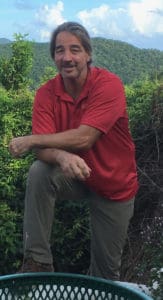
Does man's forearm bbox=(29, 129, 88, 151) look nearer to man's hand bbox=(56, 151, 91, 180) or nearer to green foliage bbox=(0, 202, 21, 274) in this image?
man's hand bbox=(56, 151, 91, 180)

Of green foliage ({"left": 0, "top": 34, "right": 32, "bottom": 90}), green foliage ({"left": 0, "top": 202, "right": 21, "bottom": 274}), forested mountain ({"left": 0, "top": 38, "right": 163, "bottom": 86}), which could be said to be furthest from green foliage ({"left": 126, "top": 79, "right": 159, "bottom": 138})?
forested mountain ({"left": 0, "top": 38, "right": 163, "bottom": 86})

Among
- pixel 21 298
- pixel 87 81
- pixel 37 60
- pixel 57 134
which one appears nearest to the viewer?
pixel 21 298

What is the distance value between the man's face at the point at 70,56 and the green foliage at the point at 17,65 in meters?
2.15

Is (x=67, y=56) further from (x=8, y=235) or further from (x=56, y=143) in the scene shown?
(x=8, y=235)

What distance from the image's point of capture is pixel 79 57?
Answer: 3.11 metres

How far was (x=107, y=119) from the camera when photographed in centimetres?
303

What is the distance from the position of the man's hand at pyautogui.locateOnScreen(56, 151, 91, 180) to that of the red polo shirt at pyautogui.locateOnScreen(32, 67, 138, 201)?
32 cm

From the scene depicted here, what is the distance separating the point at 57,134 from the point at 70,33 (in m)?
0.50

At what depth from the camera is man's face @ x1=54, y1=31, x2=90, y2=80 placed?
10.1 feet

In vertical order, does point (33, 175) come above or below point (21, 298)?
above

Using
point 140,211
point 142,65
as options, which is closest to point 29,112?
point 140,211

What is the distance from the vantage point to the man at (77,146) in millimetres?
2990

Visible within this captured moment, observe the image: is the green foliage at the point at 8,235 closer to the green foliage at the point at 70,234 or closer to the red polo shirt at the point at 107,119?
the green foliage at the point at 70,234

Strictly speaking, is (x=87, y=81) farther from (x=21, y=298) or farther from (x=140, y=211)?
(x=140, y=211)
